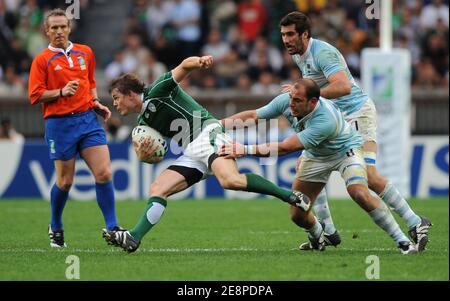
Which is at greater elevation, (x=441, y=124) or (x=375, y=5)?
(x=375, y=5)

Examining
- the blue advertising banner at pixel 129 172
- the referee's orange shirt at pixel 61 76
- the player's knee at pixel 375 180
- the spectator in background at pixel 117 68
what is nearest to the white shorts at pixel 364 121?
the player's knee at pixel 375 180

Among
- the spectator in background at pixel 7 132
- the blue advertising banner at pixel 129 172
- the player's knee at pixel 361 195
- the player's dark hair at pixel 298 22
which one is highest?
the player's dark hair at pixel 298 22

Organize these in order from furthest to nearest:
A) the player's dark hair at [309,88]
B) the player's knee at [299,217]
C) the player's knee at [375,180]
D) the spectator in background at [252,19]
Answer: the spectator in background at [252,19], the player's knee at [375,180], the player's knee at [299,217], the player's dark hair at [309,88]

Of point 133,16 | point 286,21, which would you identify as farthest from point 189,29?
point 286,21

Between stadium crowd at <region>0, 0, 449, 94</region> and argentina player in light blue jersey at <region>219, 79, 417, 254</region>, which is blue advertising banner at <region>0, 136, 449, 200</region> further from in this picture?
argentina player in light blue jersey at <region>219, 79, 417, 254</region>

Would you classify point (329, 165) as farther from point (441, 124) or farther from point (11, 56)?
point (11, 56)

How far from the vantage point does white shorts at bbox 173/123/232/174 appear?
9.83 m

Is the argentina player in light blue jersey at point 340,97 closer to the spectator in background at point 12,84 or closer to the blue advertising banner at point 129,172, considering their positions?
the blue advertising banner at point 129,172

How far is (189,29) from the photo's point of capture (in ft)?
74.2

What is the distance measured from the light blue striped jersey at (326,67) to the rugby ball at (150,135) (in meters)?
1.74

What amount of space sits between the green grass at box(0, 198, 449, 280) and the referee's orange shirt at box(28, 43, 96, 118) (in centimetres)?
149

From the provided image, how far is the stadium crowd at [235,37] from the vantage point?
2180 cm
